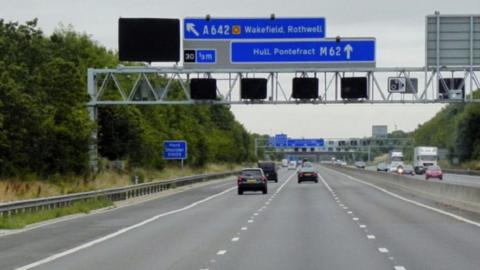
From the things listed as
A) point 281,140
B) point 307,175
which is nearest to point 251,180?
point 307,175

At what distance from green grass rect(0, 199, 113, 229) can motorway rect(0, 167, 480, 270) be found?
1020 millimetres

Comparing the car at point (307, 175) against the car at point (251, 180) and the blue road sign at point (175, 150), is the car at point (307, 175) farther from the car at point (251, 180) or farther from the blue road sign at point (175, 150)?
the car at point (251, 180)

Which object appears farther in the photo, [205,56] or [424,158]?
[424,158]

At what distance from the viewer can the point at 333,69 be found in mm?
51344

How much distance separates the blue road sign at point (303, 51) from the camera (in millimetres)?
50844

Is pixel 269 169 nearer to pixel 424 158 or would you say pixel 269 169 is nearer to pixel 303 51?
pixel 424 158

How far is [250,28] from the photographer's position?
5016 centimetres

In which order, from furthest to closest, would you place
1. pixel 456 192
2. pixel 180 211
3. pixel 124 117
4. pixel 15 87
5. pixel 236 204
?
1. pixel 124 117
2. pixel 15 87
3. pixel 236 204
4. pixel 456 192
5. pixel 180 211

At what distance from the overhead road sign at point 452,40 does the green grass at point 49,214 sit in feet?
64.2

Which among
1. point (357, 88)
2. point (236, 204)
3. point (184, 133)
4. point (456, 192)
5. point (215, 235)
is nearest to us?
point (215, 235)

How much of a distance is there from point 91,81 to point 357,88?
15.6 metres

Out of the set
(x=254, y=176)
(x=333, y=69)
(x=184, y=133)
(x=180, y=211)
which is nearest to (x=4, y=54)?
(x=254, y=176)

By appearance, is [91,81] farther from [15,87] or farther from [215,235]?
[215,235]

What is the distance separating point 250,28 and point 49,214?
68.2ft
